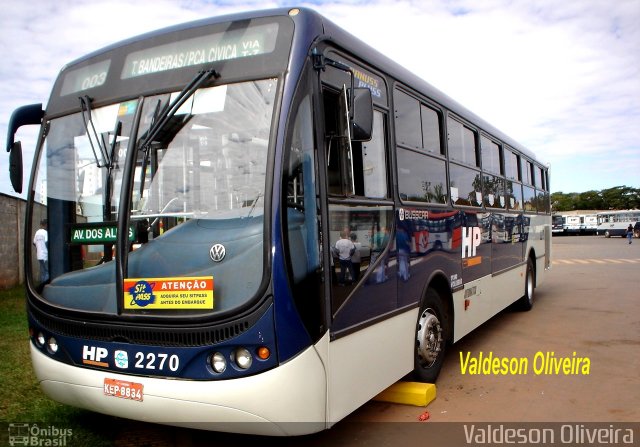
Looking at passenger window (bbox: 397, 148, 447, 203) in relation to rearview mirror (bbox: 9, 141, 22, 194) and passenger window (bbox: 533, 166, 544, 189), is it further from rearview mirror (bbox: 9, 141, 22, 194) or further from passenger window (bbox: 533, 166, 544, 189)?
passenger window (bbox: 533, 166, 544, 189)

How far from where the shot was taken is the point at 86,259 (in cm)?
433

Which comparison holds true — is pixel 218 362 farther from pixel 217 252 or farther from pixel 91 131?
pixel 91 131

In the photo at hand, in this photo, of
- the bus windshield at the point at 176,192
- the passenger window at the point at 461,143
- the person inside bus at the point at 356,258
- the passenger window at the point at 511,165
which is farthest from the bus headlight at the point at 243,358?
the passenger window at the point at 511,165

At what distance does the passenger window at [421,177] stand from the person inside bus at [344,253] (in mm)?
1155

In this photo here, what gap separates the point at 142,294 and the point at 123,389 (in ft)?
2.05

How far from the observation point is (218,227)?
3.78 meters

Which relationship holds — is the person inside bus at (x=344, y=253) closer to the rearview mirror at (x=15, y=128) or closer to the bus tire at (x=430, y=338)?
the bus tire at (x=430, y=338)

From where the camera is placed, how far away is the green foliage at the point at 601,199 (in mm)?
99225

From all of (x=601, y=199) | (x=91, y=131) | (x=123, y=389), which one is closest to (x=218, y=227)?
(x=123, y=389)

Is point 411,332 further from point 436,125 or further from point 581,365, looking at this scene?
point 581,365

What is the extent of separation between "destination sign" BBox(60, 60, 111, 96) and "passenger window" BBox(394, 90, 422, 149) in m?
2.45

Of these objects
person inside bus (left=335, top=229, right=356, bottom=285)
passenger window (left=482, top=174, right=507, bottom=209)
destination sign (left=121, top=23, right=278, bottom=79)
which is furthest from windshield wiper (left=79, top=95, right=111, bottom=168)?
passenger window (left=482, top=174, right=507, bottom=209)

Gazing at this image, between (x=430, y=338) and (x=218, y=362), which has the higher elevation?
(x=218, y=362)

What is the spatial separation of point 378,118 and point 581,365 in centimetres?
403
